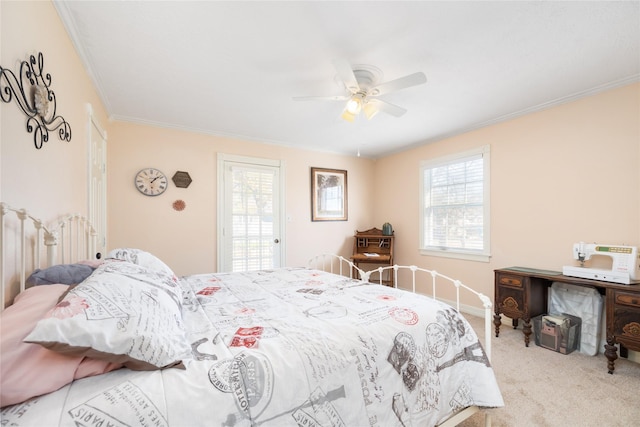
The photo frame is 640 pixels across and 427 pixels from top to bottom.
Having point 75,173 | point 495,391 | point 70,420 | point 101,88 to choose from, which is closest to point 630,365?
point 495,391

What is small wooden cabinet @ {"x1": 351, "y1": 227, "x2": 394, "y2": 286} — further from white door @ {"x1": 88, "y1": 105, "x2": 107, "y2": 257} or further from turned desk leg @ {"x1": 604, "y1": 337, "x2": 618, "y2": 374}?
white door @ {"x1": 88, "y1": 105, "x2": 107, "y2": 257}

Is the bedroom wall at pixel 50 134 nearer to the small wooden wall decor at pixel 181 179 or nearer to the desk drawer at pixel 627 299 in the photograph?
the small wooden wall decor at pixel 181 179

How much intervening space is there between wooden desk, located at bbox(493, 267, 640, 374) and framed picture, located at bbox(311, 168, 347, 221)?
8.30ft

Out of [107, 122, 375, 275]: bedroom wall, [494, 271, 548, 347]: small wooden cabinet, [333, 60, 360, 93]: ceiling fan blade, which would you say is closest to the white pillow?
[333, 60, 360, 93]: ceiling fan blade

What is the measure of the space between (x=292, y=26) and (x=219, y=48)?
0.59m

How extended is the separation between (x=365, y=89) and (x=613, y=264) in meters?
2.60

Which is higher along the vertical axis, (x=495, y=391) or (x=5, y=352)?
(x=5, y=352)

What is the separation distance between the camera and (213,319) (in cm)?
142

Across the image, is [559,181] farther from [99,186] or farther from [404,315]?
[99,186]

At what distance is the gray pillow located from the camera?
1.23 m

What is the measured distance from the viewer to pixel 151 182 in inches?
132

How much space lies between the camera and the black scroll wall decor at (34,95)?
1110 mm

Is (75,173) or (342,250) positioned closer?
(75,173)

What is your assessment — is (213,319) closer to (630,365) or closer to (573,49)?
(573,49)
